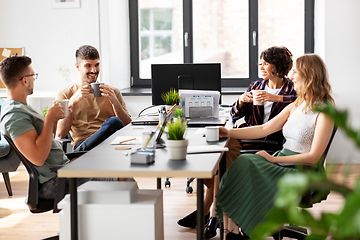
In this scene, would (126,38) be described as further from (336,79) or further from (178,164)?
(178,164)

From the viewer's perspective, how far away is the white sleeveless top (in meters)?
2.29

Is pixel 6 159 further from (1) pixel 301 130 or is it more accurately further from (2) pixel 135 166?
(1) pixel 301 130

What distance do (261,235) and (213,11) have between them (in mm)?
4671

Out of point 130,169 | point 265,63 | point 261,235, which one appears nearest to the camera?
point 261,235

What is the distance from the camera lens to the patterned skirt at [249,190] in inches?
78.8

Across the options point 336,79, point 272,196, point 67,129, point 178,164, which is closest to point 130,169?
point 178,164

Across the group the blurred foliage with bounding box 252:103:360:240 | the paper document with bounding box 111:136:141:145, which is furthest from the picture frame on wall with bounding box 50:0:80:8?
the blurred foliage with bounding box 252:103:360:240

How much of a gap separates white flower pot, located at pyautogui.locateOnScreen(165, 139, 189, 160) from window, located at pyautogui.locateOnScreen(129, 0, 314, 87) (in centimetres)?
329

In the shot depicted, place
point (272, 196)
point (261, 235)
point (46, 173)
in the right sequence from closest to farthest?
point (261, 235) → point (272, 196) → point (46, 173)

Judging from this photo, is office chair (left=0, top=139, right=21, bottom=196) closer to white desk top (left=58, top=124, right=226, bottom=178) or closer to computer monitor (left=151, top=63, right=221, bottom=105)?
computer monitor (left=151, top=63, right=221, bottom=105)

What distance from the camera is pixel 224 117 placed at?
3090 millimetres

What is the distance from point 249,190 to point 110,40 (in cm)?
296

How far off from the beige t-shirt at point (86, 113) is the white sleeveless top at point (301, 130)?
1.39 m

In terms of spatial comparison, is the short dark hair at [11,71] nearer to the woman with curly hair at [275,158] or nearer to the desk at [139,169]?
the desk at [139,169]
